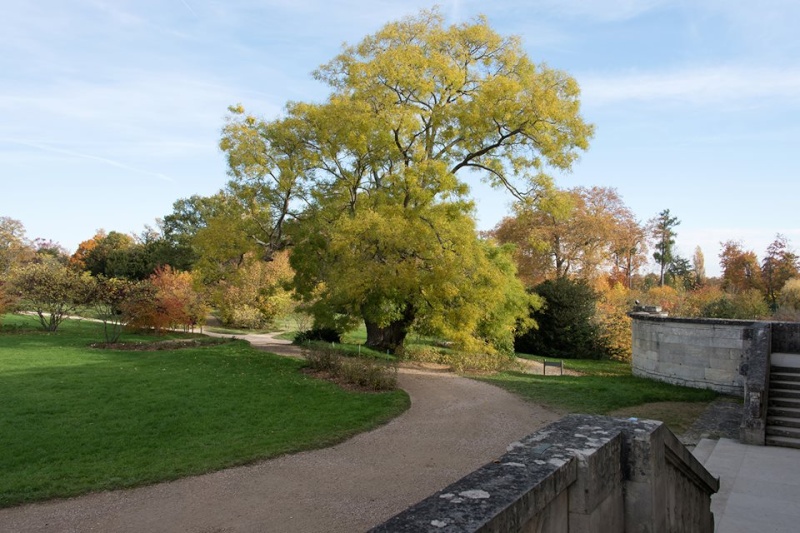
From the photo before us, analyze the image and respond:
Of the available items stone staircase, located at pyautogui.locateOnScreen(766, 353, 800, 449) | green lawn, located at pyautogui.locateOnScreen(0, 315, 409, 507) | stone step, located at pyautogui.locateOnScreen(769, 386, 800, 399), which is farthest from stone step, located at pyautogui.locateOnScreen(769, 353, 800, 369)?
green lawn, located at pyautogui.locateOnScreen(0, 315, 409, 507)

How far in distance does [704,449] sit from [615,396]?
12.0ft

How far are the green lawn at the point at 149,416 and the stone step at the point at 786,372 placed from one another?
7.69 meters

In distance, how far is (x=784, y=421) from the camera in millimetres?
9859

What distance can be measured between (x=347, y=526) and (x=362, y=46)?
15.0 metres

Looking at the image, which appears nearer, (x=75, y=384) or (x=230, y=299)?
(x=75, y=384)

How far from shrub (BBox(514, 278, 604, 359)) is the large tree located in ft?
22.9

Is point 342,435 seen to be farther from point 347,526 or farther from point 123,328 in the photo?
point 123,328

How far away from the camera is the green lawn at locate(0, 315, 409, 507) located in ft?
24.3

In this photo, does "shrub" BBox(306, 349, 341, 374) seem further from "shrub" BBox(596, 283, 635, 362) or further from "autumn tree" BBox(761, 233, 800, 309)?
"autumn tree" BBox(761, 233, 800, 309)

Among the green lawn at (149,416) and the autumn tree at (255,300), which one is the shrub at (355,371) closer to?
the green lawn at (149,416)

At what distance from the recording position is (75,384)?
1231 cm

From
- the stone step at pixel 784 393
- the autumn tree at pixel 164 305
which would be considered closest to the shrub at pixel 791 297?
the stone step at pixel 784 393

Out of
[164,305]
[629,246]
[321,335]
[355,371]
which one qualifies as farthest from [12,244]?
[629,246]

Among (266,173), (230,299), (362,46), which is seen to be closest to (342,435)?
(266,173)
